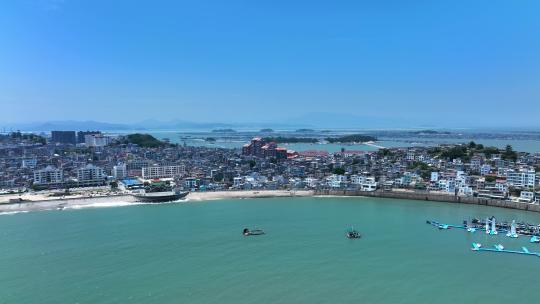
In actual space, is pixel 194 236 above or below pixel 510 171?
below

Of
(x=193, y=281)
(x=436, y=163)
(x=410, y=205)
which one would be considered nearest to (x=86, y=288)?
(x=193, y=281)

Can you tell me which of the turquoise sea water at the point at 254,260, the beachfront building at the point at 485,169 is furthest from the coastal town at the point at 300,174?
the turquoise sea water at the point at 254,260

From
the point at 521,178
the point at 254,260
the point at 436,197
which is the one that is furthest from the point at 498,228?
the point at 254,260

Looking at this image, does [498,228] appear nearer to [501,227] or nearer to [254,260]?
[501,227]

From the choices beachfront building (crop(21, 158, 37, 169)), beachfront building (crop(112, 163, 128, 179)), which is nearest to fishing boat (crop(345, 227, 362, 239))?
beachfront building (crop(112, 163, 128, 179))

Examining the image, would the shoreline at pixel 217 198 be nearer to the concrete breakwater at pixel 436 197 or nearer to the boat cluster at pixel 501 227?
the concrete breakwater at pixel 436 197

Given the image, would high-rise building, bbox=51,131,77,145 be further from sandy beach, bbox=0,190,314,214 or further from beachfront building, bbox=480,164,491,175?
beachfront building, bbox=480,164,491,175

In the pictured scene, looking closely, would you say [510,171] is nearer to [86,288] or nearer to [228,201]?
[228,201]
